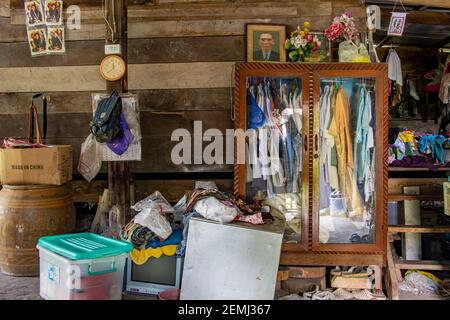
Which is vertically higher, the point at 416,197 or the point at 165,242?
the point at 416,197

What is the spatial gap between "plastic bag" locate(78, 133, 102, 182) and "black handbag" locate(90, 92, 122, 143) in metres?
0.36

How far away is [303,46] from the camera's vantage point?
4559 millimetres

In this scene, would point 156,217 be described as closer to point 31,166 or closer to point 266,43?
point 31,166

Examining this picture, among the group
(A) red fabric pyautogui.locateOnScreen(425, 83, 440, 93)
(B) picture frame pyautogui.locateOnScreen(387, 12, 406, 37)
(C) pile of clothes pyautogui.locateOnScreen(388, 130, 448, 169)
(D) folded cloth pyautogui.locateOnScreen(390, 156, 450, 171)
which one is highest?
(B) picture frame pyautogui.locateOnScreen(387, 12, 406, 37)

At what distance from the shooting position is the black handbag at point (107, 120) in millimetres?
4254

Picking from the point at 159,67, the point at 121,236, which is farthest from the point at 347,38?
the point at 121,236

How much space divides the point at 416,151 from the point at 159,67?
3.04m

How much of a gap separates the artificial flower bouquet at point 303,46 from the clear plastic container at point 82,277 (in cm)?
265

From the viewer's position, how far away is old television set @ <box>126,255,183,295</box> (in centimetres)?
396

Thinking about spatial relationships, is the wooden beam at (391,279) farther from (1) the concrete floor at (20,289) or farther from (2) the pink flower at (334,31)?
(2) the pink flower at (334,31)

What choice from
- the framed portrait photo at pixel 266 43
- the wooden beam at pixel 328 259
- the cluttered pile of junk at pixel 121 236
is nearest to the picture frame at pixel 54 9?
the cluttered pile of junk at pixel 121 236

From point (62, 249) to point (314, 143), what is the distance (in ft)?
8.28

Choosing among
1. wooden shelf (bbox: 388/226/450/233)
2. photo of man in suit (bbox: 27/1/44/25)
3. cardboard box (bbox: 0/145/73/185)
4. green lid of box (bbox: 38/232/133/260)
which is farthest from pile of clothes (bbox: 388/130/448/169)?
photo of man in suit (bbox: 27/1/44/25)

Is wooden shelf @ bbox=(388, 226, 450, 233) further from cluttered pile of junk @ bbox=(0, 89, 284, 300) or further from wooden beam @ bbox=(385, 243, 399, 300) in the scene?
cluttered pile of junk @ bbox=(0, 89, 284, 300)
